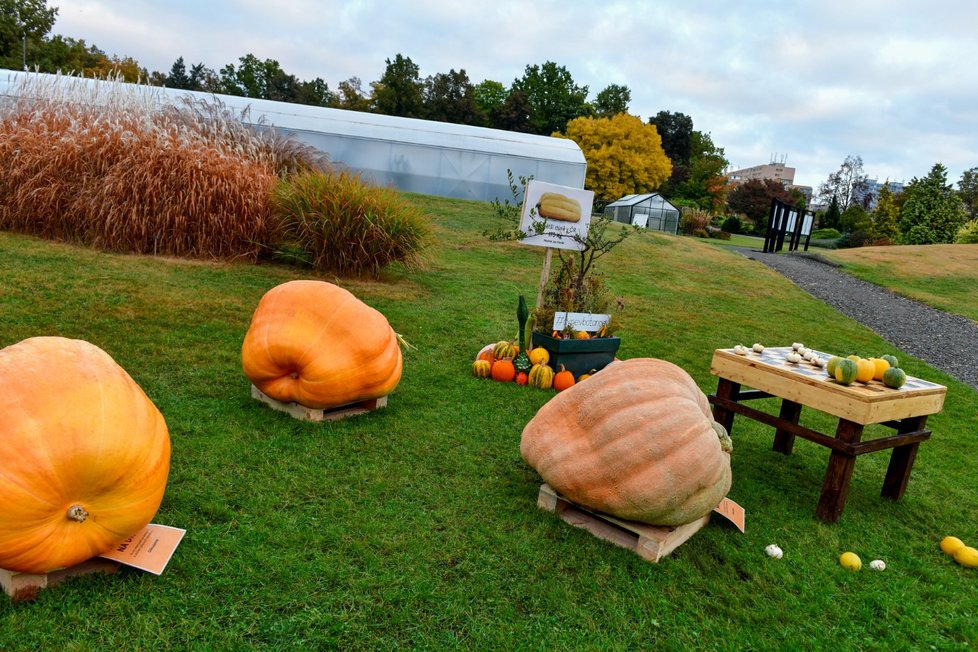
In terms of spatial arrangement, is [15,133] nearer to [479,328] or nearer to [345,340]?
[479,328]

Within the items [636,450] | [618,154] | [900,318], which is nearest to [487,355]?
[636,450]

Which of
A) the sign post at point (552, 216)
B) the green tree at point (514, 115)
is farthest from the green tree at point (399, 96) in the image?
the sign post at point (552, 216)

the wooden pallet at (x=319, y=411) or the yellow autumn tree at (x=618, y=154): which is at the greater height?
the yellow autumn tree at (x=618, y=154)

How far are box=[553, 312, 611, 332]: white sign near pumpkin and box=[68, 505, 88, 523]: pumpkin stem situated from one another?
3863mm

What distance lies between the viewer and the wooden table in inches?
129

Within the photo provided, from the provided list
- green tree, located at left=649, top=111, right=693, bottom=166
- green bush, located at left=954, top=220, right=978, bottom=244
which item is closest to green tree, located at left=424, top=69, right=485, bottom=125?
green tree, located at left=649, top=111, right=693, bottom=166

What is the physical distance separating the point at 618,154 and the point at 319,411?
37.8 m

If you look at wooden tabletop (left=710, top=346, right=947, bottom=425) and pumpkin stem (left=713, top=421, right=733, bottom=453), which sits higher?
wooden tabletop (left=710, top=346, right=947, bottom=425)

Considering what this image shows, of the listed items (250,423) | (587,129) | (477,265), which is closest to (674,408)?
(250,423)

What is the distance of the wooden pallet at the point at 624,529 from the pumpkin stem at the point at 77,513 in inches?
77.3

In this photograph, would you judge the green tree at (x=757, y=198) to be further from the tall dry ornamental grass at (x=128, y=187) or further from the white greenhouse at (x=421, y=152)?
the tall dry ornamental grass at (x=128, y=187)

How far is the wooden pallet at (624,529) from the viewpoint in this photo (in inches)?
109

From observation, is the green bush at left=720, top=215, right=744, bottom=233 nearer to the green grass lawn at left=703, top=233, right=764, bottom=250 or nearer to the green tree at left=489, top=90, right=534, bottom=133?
the green grass lawn at left=703, top=233, right=764, bottom=250

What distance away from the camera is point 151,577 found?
7.48ft
